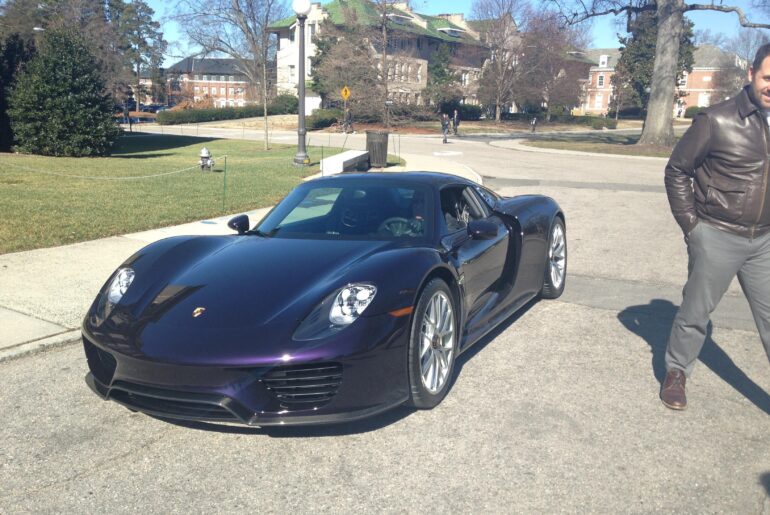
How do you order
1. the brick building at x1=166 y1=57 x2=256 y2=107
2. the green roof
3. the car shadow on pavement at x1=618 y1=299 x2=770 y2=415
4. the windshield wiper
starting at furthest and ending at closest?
the brick building at x1=166 y1=57 x2=256 y2=107, the green roof, the windshield wiper, the car shadow on pavement at x1=618 y1=299 x2=770 y2=415

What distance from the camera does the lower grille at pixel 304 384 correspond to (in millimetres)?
3424

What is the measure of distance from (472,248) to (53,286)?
427 centimetres

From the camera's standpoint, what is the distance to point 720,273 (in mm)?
4031

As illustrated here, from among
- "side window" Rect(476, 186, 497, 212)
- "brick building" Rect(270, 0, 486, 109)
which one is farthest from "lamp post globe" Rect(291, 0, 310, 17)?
"brick building" Rect(270, 0, 486, 109)

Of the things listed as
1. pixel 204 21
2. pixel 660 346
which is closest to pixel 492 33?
pixel 204 21

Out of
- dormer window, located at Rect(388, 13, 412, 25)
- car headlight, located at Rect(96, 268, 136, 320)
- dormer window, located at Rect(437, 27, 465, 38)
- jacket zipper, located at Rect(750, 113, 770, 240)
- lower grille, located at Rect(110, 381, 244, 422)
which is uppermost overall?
dormer window, located at Rect(437, 27, 465, 38)

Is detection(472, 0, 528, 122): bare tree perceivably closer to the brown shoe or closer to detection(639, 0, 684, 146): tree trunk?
detection(639, 0, 684, 146): tree trunk

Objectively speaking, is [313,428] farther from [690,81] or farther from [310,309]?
[690,81]

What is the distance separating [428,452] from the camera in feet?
12.0

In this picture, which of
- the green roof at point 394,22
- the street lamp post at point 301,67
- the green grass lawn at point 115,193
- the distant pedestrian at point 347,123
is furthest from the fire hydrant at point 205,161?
the green roof at point 394,22

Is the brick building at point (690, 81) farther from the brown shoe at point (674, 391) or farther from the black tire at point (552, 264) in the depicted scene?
the brown shoe at point (674, 391)

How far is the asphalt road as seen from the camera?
10.5 ft

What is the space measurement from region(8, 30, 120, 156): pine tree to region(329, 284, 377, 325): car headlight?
65.8 feet

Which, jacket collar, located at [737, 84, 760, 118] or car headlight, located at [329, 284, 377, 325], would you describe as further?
jacket collar, located at [737, 84, 760, 118]
